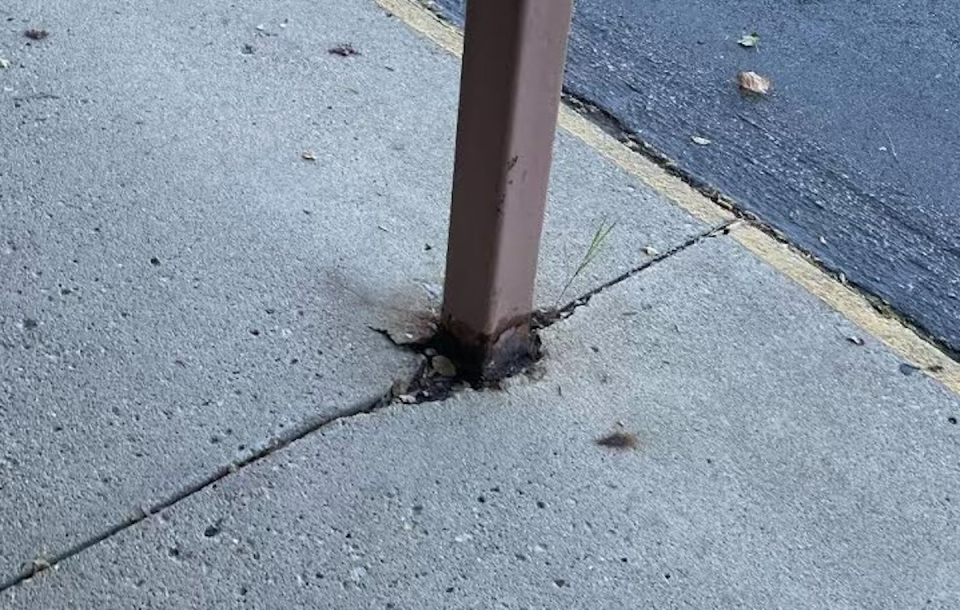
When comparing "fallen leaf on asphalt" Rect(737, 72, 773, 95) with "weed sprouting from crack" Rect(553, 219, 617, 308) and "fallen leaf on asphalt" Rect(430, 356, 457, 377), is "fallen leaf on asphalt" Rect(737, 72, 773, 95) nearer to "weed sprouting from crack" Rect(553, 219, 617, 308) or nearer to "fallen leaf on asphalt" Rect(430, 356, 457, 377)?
"weed sprouting from crack" Rect(553, 219, 617, 308)

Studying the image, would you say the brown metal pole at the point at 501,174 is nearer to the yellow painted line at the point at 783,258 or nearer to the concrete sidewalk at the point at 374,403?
the concrete sidewalk at the point at 374,403

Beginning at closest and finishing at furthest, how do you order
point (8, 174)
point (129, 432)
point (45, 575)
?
point (45, 575)
point (129, 432)
point (8, 174)

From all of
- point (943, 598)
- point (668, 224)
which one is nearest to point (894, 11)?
point (668, 224)

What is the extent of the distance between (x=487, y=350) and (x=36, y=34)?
6.43ft

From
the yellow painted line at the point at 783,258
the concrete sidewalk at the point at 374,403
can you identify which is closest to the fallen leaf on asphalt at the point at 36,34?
the concrete sidewalk at the point at 374,403

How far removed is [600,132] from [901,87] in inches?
43.5

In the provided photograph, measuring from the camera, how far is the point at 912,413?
269 centimetres

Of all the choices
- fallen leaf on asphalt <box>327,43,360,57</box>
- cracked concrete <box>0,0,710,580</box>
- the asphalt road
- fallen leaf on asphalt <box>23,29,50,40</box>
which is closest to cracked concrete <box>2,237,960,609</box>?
cracked concrete <box>0,0,710,580</box>

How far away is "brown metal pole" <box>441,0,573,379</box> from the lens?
214 centimetres

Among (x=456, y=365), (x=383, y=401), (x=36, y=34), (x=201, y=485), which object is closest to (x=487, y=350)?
(x=456, y=365)

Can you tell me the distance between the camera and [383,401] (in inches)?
102

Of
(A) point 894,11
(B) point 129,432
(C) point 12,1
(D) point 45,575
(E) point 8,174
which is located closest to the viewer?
(D) point 45,575

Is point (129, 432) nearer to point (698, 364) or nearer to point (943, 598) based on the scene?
point (698, 364)

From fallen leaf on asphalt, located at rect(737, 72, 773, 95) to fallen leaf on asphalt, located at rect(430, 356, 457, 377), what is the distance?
5.50 ft
